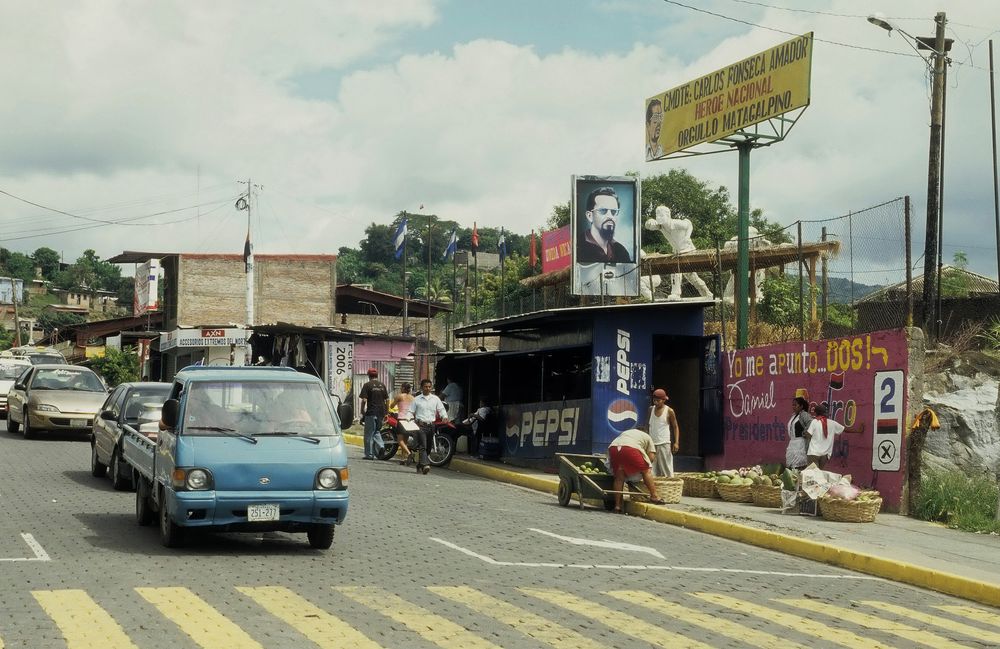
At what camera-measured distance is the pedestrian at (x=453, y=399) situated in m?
28.3

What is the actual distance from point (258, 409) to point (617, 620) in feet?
16.2

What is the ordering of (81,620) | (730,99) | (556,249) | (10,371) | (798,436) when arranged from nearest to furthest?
(81,620), (798,436), (730,99), (10,371), (556,249)

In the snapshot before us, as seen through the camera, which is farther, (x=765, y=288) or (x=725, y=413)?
(x=765, y=288)

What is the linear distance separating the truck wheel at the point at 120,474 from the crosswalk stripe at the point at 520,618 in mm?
8349

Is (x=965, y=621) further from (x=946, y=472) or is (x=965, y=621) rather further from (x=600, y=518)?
(x=946, y=472)

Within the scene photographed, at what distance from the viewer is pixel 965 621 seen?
10.4 meters

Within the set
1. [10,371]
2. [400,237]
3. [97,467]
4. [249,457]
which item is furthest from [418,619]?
[400,237]

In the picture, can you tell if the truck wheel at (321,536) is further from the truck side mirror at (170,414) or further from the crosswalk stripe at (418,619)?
the crosswalk stripe at (418,619)

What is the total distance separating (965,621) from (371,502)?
8.97 meters

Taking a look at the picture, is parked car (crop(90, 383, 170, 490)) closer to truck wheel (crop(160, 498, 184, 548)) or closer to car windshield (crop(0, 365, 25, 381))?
truck wheel (crop(160, 498, 184, 548))

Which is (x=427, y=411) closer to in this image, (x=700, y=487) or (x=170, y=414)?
(x=700, y=487)

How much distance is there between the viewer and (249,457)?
11766 millimetres

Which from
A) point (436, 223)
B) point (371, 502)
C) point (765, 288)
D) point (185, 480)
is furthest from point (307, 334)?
point (436, 223)

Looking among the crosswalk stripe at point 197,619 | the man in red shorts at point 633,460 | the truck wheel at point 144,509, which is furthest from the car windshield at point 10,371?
the crosswalk stripe at point 197,619
